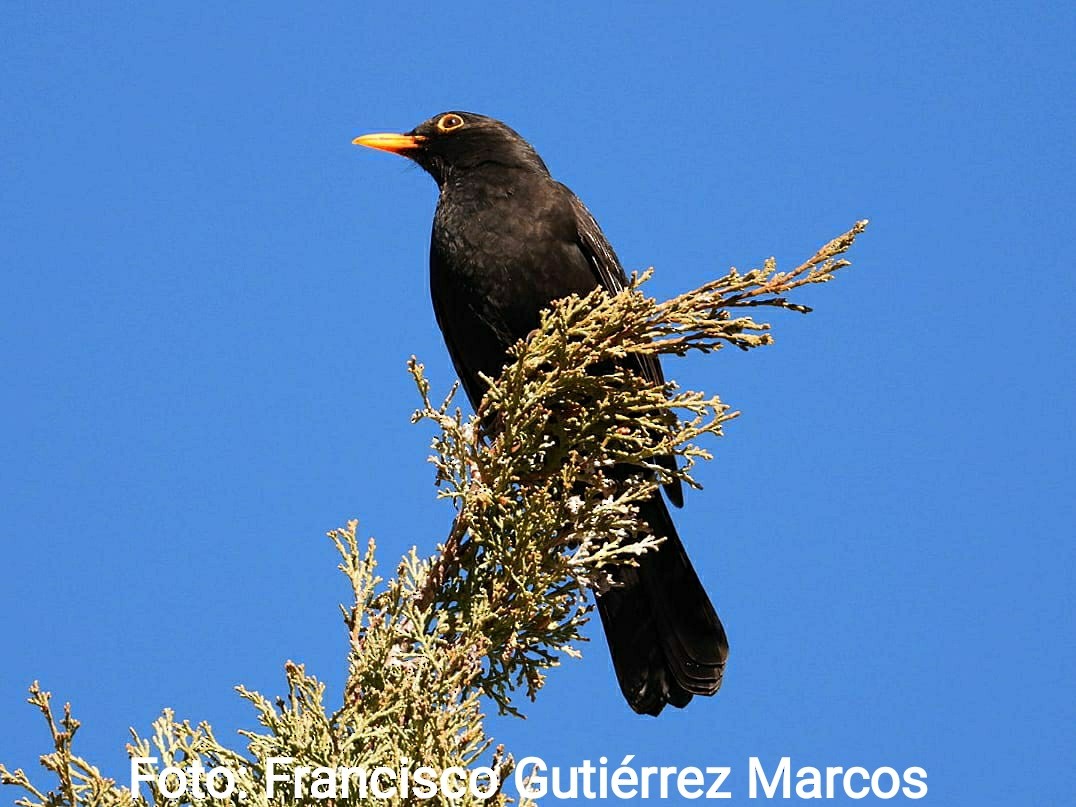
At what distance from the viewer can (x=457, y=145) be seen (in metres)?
5.78

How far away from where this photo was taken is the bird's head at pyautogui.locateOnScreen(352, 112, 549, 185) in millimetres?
5559

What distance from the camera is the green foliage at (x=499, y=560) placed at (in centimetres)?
305

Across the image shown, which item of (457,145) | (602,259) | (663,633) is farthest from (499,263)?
(663,633)

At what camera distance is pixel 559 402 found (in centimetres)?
389

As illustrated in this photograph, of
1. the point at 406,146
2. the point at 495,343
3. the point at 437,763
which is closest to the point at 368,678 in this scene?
the point at 437,763

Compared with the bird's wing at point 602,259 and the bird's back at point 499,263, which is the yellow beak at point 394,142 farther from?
the bird's wing at point 602,259

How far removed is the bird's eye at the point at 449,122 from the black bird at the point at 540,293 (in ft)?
0.42

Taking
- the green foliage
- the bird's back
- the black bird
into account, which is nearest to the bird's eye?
the black bird

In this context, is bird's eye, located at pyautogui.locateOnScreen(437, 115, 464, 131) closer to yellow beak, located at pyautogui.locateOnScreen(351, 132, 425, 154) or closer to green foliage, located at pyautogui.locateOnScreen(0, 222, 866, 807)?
yellow beak, located at pyautogui.locateOnScreen(351, 132, 425, 154)

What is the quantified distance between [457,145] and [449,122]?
0.22 m

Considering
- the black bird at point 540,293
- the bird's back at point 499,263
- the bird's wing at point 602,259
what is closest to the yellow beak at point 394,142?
the black bird at point 540,293

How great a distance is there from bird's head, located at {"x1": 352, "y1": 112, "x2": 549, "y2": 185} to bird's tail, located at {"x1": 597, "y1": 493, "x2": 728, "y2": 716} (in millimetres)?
1830

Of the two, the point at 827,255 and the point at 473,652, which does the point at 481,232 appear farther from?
the point at 473,652

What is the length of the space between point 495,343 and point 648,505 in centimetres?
83
